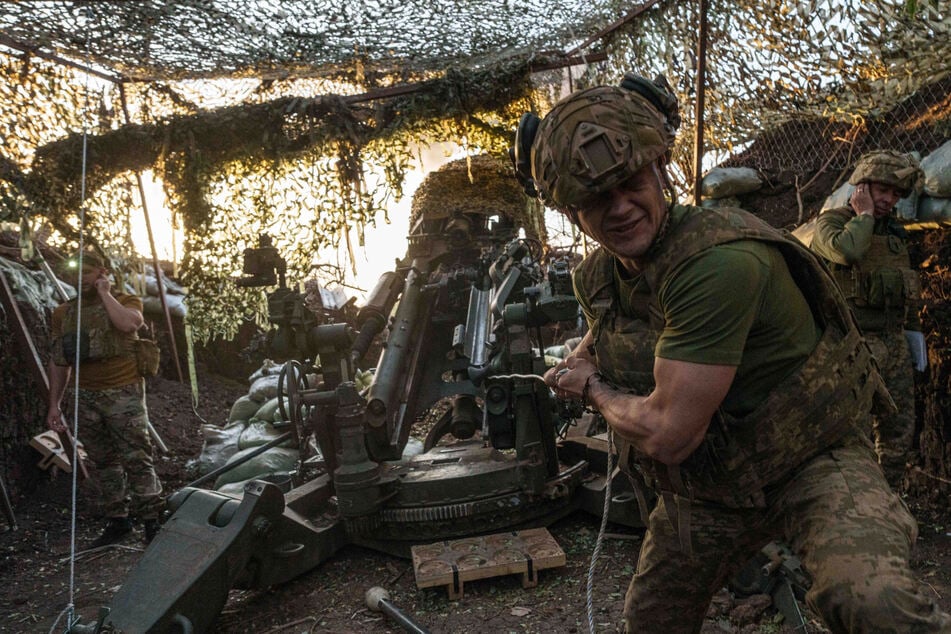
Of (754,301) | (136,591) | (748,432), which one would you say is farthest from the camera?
(136,591)

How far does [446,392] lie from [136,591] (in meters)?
2.75

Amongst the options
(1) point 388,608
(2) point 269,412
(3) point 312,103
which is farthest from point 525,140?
(2) point 269,412

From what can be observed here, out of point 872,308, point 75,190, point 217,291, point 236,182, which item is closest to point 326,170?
point 236,182

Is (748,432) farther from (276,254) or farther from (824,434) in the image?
(276,254)

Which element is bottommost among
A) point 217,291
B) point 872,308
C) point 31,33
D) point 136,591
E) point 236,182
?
point 136,591

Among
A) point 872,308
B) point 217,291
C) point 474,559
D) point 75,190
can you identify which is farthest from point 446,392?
point 75,190

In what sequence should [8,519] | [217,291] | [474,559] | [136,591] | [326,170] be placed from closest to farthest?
[136,591], [474,559], [8,519], [326,170], [217,291]

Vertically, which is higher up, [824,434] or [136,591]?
[824,434]

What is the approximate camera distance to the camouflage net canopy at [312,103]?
3.95 meters

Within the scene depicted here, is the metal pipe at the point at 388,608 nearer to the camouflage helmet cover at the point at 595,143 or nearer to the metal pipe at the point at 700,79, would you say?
the camouflage helmet cover at the point at 595,143

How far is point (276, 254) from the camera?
159 inches

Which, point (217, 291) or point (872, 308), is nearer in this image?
point (872, 308)

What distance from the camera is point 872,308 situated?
4031mm

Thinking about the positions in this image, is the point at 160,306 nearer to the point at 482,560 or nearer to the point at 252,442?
the point at 252,442
